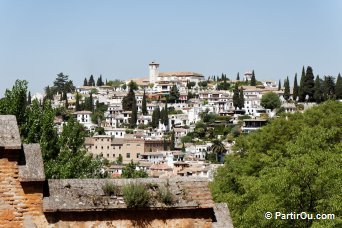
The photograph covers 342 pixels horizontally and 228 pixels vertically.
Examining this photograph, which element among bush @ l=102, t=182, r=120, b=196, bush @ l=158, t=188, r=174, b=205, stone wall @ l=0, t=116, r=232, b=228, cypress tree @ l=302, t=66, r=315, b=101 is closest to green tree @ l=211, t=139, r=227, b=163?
cypress tree @ l=302, t=66, r=315, b=101

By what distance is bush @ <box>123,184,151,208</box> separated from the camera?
10070mm

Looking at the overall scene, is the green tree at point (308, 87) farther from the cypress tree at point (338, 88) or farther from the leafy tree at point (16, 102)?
the leafy tree at point (16, 102)

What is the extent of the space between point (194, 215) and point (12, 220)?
255cm

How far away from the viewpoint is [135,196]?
1008 centimetres

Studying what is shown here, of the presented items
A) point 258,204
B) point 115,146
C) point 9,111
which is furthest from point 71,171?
point 115,146

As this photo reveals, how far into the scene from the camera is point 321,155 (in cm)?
2500

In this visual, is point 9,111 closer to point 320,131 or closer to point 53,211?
point 320,131

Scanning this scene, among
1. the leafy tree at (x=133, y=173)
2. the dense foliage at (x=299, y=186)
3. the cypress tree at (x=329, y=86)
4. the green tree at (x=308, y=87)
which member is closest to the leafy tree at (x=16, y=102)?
the dense foliage at (x=299, y=186)

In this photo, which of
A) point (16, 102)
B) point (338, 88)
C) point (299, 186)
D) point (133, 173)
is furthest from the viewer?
point (338, 88)

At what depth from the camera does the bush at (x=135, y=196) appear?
1007cm

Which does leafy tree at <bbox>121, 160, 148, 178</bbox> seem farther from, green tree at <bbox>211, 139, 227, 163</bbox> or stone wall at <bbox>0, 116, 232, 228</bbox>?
green tree at <bbox>211, 139, 227, 163</bbox>

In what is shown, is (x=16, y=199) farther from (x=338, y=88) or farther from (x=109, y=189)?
(x=338, y=88)

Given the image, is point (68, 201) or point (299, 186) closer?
point (68, 201)

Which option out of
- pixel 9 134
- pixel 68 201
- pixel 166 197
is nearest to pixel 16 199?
pixel 68 201
